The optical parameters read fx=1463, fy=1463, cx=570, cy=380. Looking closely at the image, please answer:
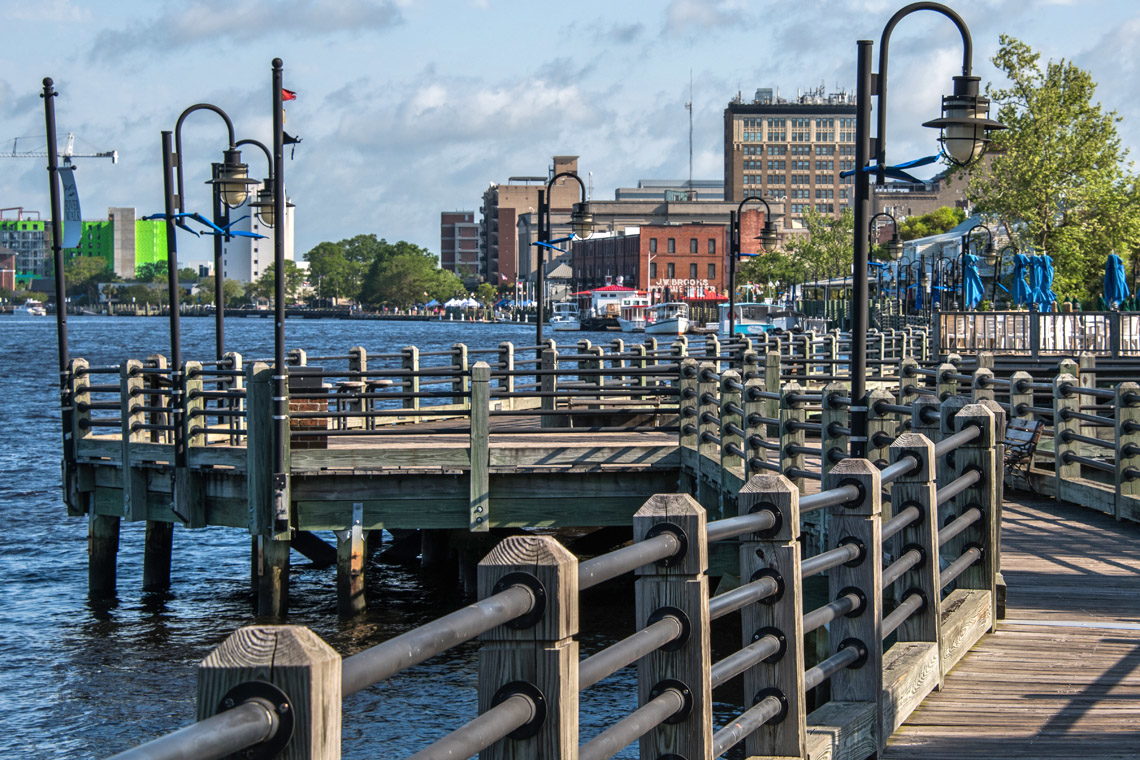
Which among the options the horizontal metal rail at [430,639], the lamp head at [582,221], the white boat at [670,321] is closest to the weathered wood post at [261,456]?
the lamp head at [582,221]

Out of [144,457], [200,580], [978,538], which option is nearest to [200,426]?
[144,457]

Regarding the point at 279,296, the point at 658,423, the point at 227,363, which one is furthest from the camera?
the point at 658,423

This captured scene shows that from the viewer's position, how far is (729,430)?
16.7 m

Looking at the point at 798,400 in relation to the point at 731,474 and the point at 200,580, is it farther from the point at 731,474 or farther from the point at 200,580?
the point at 200,580

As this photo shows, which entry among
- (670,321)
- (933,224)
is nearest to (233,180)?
(670,321)

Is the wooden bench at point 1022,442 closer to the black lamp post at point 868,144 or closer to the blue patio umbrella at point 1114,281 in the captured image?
the black lamp post at point 868,144

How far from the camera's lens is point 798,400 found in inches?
572

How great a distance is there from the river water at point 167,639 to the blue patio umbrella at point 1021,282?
20325mm

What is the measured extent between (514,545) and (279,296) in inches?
568

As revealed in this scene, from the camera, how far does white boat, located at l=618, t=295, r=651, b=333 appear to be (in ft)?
503

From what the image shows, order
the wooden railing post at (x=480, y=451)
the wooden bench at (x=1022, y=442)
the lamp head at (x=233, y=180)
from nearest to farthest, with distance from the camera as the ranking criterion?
the wooden bench at (x=1022, y=442)
the wooden railing post at (x=480, y=451)
the lamp head at (x=233, y=180)

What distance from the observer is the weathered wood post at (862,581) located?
6719mm

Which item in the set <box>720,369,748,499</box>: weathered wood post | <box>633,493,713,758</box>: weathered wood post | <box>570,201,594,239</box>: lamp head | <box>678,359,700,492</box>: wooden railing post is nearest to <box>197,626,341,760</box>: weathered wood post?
<box>633,493,713,758</box>: weathered wood post

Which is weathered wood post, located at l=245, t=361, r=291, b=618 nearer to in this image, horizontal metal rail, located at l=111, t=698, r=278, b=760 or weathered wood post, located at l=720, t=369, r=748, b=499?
weathered wood post, located at l=720, t=369, r=748, b=499
